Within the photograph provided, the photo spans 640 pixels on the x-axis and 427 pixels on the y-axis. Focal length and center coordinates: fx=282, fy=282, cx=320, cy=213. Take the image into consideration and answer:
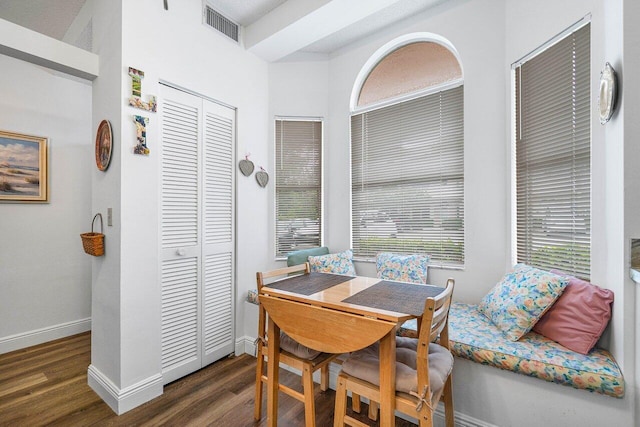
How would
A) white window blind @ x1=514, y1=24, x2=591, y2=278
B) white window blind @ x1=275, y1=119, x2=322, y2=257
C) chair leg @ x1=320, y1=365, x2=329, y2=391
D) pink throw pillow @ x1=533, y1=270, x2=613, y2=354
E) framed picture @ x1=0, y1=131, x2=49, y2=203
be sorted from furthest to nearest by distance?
1. white window blind @ x1=275, y1=119, x2=322, y2=257
2. framed picture @ x1=0, y1=131, x2=49, y2=203
3. chair leg @ x1=320, y1=365, x2=329, y2=391
4. white window blind @ x1=514, y1=24, x2=591, y2=278
5. pink throw pillow @ x1=533, y1=270, x2=613, y2=354

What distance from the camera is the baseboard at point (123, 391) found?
1847mm

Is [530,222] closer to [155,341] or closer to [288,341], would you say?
[288,341]

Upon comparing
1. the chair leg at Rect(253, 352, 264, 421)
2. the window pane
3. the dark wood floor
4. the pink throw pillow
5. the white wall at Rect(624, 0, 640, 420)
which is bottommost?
the dark wood floor

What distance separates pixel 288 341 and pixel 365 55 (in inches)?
111

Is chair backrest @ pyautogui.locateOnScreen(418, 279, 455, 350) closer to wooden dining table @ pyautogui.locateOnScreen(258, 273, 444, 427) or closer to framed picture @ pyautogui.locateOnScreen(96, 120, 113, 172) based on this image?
wooden dining table @ pyautogui.locateOnScreen(258, 273, 444, 427)

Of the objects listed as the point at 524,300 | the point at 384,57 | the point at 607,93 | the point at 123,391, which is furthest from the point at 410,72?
the point at 123,391

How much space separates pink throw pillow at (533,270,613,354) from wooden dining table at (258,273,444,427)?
66 centimetres

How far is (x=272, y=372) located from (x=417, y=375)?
82 cm

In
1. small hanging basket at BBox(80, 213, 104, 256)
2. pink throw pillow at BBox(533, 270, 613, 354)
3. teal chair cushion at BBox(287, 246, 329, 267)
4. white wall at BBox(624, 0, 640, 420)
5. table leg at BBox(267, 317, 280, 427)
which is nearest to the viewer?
white wall at BBox(624, 0, 640, 420)

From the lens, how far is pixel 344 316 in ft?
4.11

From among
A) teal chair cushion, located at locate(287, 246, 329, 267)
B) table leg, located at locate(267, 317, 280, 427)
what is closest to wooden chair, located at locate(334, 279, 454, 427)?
table leg, located at locate(267, 317, 280, 427)

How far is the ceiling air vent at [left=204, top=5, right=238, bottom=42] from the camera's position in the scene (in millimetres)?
2439

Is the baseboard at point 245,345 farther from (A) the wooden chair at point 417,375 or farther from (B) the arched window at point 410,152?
(A) the wooden chair at point 417,375

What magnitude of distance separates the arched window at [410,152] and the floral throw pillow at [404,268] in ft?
0.48
